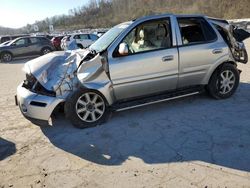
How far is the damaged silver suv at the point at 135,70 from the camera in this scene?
4.65 meters

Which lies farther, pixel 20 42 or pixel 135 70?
pixel 20 42

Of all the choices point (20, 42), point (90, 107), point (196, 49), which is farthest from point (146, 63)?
→ point (20, 42)

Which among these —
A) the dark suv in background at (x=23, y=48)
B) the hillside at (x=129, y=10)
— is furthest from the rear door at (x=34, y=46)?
the hillside at (x=129, y=10)

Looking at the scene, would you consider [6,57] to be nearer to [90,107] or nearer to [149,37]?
[149,37]

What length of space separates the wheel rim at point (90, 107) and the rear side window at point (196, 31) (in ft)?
6.73

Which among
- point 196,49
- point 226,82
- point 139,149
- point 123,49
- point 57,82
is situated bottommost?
point 139,149

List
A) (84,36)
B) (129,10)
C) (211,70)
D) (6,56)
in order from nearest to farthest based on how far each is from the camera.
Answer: (211,70), (6,56), (84,36), (129,10)

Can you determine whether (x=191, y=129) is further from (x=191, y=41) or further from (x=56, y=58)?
(x=56, y=58)

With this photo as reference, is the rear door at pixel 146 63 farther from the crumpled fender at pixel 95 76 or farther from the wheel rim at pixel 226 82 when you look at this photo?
the wheel rim at pixel 226 82

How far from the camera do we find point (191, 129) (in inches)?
178

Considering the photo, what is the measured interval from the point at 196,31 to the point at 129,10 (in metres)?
93.3

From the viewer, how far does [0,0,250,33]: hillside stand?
53.3 metres

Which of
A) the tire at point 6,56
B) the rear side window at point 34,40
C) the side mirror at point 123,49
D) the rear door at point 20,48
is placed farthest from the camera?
the rear side window at point 34,40

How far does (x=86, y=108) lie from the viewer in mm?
4797
